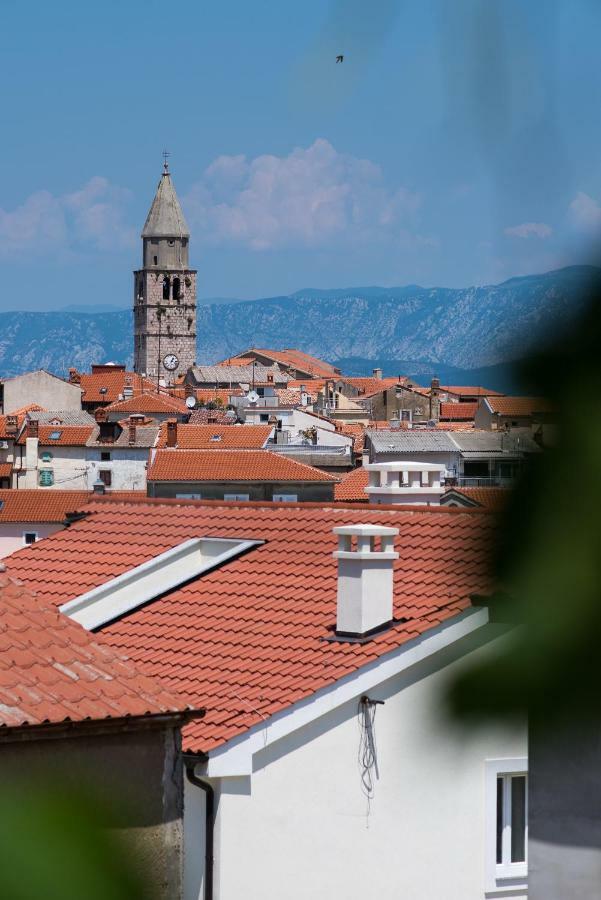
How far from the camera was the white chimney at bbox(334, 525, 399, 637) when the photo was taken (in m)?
7.73

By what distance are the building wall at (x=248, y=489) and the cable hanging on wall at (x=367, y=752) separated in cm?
3663

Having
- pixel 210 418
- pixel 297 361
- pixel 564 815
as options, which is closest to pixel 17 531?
pixel 210 418

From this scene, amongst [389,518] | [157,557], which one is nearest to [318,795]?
[389,518]

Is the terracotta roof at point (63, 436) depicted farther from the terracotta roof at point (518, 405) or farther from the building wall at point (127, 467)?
the terracotta roof at point (518, 405)

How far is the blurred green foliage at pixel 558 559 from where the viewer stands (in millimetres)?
584

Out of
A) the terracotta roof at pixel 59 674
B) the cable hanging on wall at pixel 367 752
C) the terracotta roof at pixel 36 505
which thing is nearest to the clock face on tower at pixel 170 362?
the terracotta roof at pixel 36 505

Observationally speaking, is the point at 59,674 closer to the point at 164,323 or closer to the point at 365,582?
the point at 365,582

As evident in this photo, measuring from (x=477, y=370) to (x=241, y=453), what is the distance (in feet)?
153

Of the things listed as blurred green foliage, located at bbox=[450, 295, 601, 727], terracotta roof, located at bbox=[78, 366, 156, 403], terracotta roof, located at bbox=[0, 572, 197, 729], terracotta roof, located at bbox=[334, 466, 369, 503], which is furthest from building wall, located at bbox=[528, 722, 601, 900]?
terracotta roof, located at bbox=[78, 366, 156, 403]

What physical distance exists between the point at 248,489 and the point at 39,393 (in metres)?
43.2

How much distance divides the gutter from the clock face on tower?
128m

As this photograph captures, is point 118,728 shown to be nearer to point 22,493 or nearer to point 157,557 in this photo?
point 157,557

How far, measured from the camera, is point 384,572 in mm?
7805

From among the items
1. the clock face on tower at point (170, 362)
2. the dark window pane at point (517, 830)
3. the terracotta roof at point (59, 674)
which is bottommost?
the dark window pane at point (517, 830)
